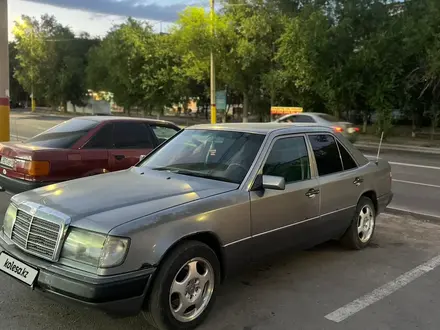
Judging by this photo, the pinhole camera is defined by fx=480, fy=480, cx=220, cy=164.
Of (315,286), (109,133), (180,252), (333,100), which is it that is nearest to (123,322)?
(180,252)

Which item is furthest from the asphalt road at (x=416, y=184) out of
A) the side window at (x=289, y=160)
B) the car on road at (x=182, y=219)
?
the side window at (x=289, y=160)

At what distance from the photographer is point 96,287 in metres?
3.12

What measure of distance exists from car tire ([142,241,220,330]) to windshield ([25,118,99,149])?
394 cm

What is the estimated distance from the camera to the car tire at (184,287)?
11.1 ft

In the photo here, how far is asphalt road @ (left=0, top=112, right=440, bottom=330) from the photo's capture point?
148 inches

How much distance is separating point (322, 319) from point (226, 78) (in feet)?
85.0

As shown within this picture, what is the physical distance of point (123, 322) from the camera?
3744 mm

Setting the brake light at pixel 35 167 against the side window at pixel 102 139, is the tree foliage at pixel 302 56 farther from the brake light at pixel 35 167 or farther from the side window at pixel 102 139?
the brake light at pixel 35 167

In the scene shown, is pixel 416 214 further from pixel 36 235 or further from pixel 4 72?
pixel 4 72

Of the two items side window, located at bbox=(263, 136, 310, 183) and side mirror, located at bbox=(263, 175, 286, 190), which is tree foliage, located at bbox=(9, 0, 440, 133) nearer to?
side window, located at bbox=(263, 136, 310, 183)

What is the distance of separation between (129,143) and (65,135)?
962mm

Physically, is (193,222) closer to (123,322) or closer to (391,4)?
(123,322)

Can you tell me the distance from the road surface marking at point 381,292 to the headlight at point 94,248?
183cm

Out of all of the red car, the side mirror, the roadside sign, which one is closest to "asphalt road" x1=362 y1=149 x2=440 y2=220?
the red car
